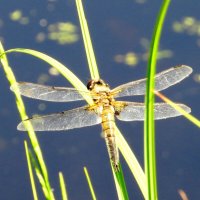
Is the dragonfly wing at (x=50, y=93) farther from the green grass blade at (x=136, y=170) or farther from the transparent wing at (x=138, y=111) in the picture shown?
the green grass blade at (x=136, y=170)

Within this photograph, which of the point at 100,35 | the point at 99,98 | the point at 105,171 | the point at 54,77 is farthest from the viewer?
the point at 100,35

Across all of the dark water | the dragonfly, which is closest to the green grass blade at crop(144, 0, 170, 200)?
the dragonfly

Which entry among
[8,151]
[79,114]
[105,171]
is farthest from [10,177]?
[79,114]

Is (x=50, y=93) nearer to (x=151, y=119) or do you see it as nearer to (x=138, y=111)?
(x=138, y=111)

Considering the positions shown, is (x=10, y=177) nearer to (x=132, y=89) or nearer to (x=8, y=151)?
(x=8, y=151)

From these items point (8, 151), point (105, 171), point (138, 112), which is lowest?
point (138, 112)

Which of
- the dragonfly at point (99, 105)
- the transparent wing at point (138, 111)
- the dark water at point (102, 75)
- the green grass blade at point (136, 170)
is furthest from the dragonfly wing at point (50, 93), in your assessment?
the dark water at point (102, 75)

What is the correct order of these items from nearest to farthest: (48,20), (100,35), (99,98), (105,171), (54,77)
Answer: (99,98) < (105,171) < (54,77) < (100,35) < (48,20)
